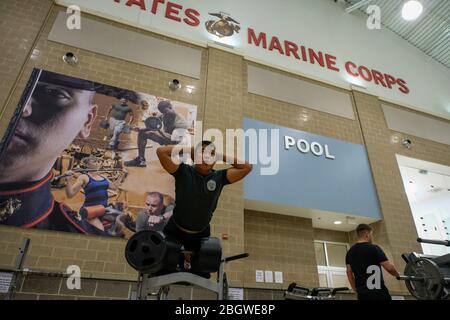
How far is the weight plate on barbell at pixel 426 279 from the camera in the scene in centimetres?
272

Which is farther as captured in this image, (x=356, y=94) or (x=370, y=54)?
(x=370, y=54)

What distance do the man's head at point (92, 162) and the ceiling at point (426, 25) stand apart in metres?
7.65

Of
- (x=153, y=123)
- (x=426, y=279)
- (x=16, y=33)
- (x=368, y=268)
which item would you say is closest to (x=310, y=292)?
(x=368, y=268)

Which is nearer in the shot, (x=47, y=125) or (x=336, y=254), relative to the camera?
(x=47, y=125)

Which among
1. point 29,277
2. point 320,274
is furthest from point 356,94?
point 29,277

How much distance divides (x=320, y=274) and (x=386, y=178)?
234 cm

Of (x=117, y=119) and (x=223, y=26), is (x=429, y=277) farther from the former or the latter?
(x=223, y=26)

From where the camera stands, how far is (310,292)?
11.7 ft

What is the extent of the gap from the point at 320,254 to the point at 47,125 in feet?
17.6

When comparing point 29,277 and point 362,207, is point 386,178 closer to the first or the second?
point 362,207

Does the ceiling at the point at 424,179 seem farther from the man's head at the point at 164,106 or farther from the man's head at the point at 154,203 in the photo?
the man's head at the point at 154,203

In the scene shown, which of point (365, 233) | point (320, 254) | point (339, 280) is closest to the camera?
point (365, 233)

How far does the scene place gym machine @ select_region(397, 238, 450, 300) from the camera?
2703mm
